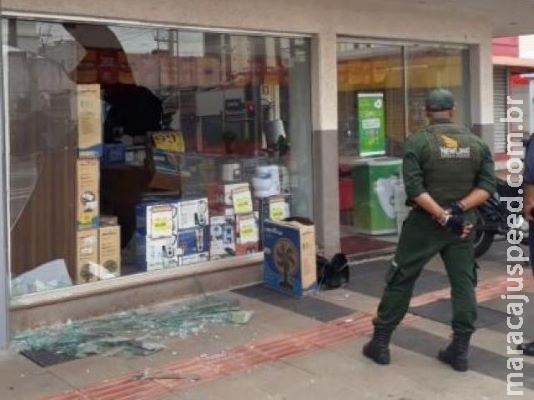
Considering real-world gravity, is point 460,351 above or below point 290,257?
below

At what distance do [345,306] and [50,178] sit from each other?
105 inches

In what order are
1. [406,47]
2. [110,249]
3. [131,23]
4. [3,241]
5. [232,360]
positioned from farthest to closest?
[406,47] < [110,249] < [131,23] < [3,241] < [232,360]

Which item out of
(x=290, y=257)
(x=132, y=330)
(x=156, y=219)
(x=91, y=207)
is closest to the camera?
(x=132, y=330)

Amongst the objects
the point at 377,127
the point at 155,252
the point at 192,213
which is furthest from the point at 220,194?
the point at 377,127

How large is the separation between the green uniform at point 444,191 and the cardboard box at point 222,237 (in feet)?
8.63

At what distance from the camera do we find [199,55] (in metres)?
7.03

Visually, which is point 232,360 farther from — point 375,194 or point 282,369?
point 375,194

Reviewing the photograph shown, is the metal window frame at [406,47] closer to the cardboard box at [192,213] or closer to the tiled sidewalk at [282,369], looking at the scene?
the cardboard box at [192,213]

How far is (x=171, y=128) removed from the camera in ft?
23.9

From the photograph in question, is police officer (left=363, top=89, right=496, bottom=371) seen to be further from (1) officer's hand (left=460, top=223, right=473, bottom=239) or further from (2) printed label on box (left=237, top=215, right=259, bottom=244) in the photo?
(2) printed label on box (left=237, top=215, right=259, bottom=244)

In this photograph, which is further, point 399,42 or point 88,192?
point 399,42

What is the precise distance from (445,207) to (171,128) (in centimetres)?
334

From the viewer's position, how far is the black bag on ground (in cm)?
700

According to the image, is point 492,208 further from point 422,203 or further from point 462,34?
point 422,203
